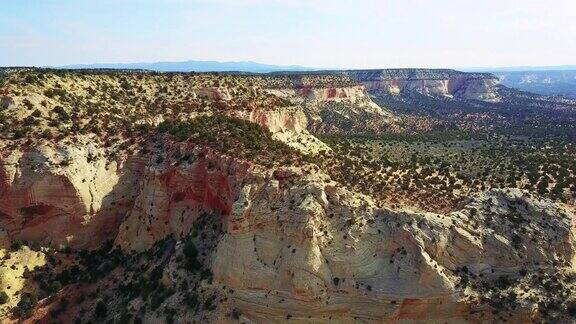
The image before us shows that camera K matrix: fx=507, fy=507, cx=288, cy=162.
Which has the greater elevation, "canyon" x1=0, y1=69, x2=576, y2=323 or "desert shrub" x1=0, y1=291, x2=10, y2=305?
"canyon" x1=0, y1=69, x2=576, y2=323

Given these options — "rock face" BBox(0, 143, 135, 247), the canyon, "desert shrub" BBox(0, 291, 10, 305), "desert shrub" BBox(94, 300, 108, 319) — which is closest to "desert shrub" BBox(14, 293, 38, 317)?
the canyon

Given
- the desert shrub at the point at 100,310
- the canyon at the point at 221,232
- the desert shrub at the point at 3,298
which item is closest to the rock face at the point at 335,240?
the canyon at the point at 221,232

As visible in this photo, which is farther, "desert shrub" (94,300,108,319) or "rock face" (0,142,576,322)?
"desert shrub" (94,300,108,319)

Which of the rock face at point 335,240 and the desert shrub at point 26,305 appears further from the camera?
the desert shrub at point 26,305

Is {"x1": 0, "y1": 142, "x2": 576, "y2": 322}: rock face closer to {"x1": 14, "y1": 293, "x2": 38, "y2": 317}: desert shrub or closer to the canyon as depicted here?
the canyon

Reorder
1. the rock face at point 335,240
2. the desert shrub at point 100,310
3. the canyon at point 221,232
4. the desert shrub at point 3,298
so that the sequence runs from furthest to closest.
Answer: the desert shrub at point 3,298 < the desert shrub at point 100,310 < the canyon at point 221,232 < the rock face at point 335,240

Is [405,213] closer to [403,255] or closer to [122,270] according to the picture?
[403,255]

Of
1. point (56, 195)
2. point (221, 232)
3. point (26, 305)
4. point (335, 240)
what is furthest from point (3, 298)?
point (335, 240)

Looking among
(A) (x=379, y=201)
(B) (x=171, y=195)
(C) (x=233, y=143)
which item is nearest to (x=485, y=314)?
(A) (x=379, y=201)

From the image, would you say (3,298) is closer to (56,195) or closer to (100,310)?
(100,310)

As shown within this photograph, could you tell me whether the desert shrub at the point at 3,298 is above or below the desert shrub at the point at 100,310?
above

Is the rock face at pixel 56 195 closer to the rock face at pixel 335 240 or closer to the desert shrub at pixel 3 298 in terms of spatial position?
the rock face at pixel 335 240

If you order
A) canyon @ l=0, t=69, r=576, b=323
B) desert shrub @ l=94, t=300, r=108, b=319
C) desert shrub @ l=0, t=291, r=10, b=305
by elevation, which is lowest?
desert shrub @ l=94, t=300, r=108, b=319
